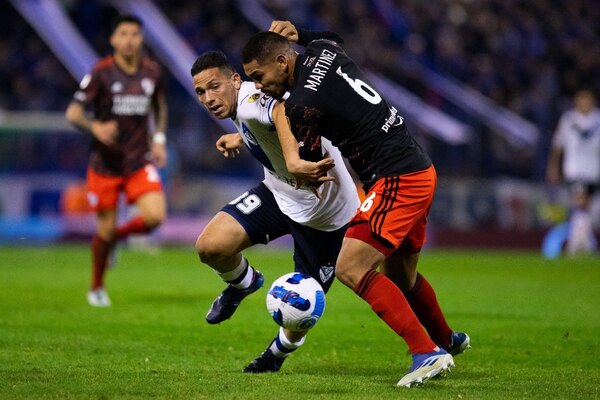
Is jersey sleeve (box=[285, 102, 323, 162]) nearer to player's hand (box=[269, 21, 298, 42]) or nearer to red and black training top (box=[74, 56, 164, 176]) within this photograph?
player's hand (box=[269, 21, 298, 42])

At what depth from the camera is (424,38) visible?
27.2m

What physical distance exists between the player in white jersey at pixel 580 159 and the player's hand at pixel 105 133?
9.77 meters

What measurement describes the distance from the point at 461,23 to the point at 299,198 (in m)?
21.9

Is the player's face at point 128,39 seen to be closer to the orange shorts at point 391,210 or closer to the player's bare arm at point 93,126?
the player's bare arm at point 93,126

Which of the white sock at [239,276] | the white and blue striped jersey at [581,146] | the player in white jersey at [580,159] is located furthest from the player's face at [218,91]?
the white and blue striped jersey at [581,146]

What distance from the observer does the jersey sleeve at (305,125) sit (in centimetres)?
591

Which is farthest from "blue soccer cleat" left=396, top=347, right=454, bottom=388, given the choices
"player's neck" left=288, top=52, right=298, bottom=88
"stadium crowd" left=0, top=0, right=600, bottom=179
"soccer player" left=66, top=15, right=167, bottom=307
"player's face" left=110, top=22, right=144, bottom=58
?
"stadium crowd" left=0, top=0, right=600, bottom=179

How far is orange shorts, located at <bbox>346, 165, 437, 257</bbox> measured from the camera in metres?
5.96

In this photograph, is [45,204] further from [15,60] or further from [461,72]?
[461,72]

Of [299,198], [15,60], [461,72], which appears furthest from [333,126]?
[461,72]

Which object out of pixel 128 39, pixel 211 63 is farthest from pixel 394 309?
pixel 128 39

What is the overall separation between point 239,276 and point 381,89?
58.7 ft

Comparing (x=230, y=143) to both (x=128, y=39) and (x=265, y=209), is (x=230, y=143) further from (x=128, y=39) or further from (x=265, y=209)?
(x=128, y=39)

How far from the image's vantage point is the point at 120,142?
10.7 meters
